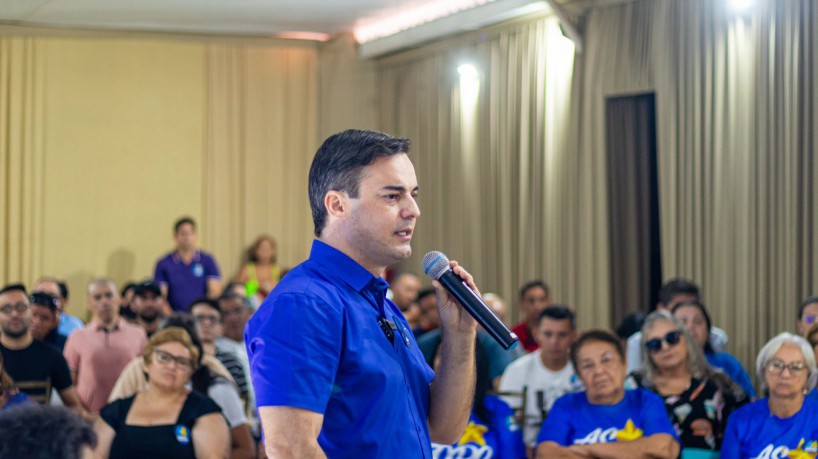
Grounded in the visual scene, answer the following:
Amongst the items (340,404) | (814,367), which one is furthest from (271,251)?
(340,404)

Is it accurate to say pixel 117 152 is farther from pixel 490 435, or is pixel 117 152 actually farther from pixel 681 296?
pixel 490 435

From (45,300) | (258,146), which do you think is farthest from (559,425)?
(258,146)

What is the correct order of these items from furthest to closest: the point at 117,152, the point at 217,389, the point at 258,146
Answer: the point at 258,146, the point at 117,152, the point at 217,389

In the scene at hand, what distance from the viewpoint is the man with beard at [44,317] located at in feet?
21.7

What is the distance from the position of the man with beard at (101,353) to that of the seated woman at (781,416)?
3.34 m

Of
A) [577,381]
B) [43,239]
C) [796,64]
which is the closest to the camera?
[577,381]

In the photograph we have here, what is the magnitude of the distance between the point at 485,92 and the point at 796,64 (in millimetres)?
3267

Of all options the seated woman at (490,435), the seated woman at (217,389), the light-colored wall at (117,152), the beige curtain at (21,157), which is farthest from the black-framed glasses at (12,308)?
the light-colored wall at (117,152)

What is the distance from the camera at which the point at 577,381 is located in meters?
5.68

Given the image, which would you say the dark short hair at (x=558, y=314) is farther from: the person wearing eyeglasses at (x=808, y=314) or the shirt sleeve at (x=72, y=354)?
the shirt sleeve at (x=72, y=354)

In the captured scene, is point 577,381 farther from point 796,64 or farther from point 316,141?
point 316,141

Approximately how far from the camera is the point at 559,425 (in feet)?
15.8

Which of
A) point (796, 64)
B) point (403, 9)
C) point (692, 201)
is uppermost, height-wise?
point (403, 9)

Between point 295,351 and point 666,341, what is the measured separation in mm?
3531
